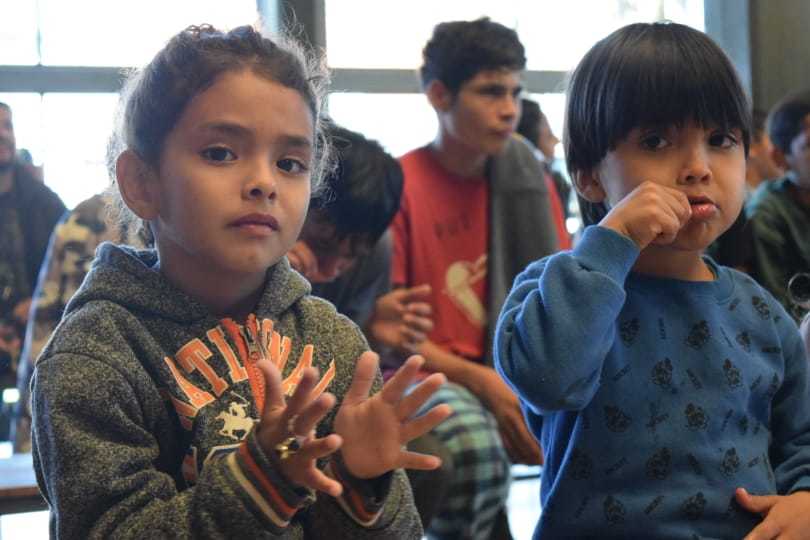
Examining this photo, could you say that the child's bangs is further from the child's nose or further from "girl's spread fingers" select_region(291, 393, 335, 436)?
"girl's spread fingers" select_region(291, 393, 335, 436)

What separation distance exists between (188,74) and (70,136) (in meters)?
2.96

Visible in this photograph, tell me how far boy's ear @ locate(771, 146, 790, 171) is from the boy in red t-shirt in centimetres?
94

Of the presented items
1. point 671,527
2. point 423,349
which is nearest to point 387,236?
point 423,349

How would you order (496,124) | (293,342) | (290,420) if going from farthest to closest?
(496,124) → (293,342) → (290,420)

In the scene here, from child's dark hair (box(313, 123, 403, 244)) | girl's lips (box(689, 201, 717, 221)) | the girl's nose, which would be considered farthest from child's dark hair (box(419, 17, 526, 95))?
the girl's nose

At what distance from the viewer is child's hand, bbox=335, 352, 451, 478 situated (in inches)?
46.7

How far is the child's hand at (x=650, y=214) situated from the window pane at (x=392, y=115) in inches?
122

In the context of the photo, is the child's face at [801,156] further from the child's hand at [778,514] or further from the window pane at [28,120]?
the window pane at [28,120]

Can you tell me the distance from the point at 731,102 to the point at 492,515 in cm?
110

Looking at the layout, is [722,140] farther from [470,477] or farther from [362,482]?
[470,477]

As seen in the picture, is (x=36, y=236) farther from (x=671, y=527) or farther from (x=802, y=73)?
(x=802, y=73)

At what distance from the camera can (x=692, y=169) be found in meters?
1.40

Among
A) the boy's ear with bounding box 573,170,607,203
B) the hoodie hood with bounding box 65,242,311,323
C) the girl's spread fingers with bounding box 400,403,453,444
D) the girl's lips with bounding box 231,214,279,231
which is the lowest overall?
the girl's spread fingers with bounding box 400,403,453,444

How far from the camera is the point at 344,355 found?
1.43 m
